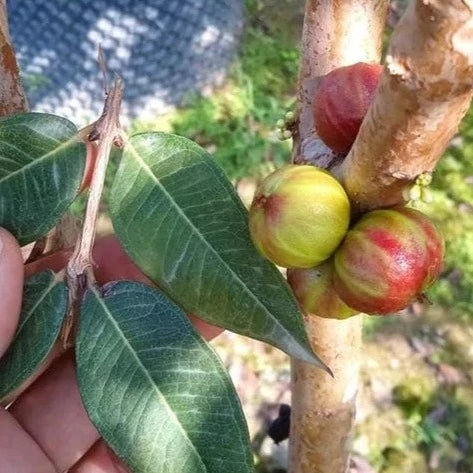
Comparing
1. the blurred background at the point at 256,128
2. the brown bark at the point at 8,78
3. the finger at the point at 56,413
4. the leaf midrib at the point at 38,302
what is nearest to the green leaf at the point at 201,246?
the leaf midrib at the point at 38,302

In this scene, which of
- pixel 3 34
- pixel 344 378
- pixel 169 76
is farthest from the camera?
pixel 169 76

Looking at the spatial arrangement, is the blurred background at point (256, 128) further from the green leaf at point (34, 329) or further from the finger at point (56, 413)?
the green leaf at point (34, 329)

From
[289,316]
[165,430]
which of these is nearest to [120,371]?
[165,430]

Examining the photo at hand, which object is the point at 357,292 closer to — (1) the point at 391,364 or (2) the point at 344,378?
(2) the point at 344,378

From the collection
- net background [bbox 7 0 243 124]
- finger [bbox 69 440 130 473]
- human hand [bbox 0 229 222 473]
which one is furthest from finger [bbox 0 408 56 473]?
net background [bbox 7 0 243 124]

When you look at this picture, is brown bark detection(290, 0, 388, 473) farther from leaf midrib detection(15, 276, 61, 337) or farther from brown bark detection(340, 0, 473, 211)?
leaf midrib detection(15, 276, 61, 337)
